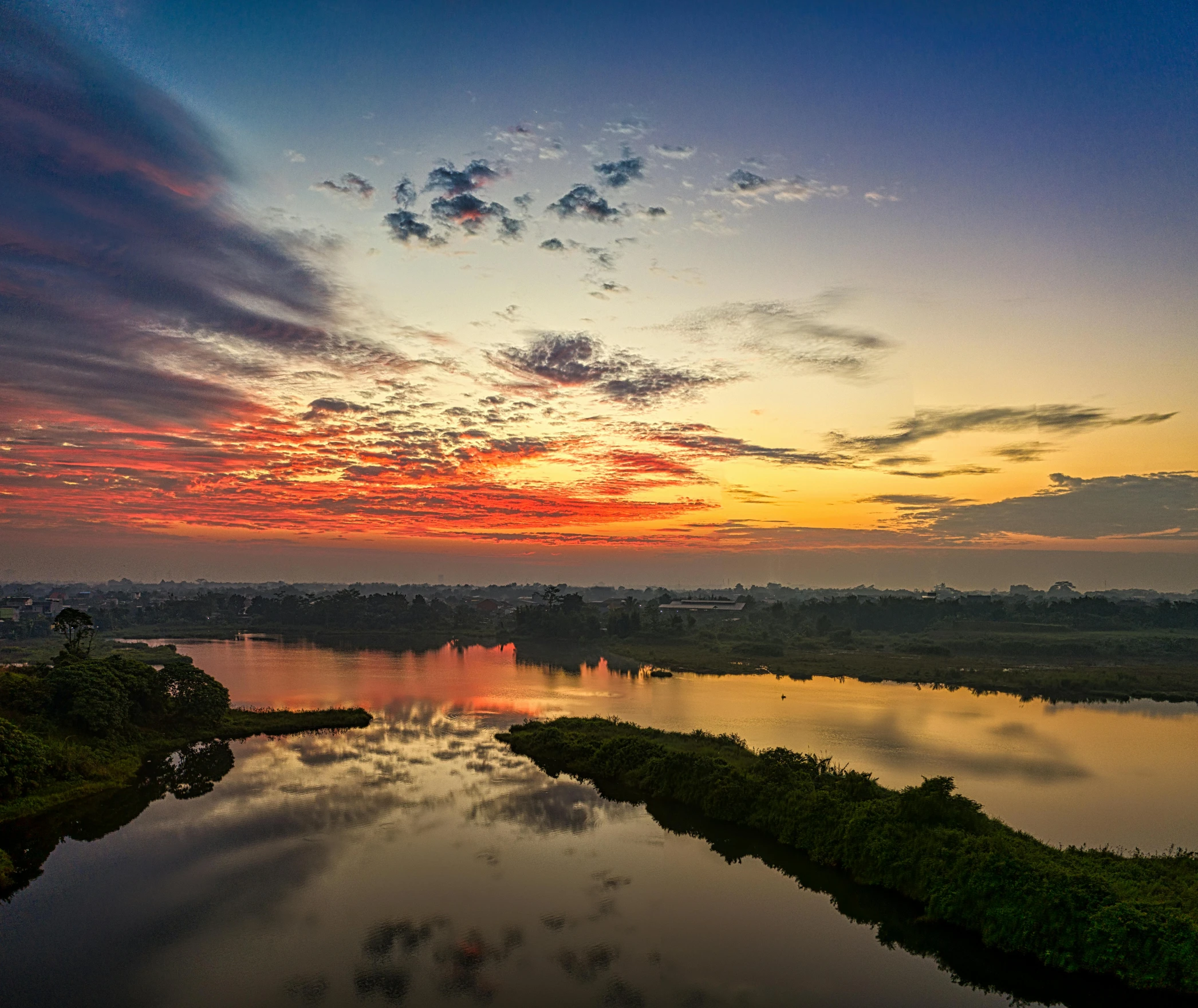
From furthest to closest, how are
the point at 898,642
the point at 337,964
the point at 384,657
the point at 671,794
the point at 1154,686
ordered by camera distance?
the point at 898,642 < the point at 384,657 < the point at 1154,686 < the point at 671,794 < the point at 337,964

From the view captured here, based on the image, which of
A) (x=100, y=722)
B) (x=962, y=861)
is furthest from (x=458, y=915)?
(x=100, y=722)

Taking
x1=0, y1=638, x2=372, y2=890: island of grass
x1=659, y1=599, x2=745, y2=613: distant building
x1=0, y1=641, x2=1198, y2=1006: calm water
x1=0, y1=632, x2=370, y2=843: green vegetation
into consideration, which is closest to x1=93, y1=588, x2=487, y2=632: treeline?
x1=659, y1=599, x2=745, y2=613: distant building

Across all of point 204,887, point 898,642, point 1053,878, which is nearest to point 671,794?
point 1053,878

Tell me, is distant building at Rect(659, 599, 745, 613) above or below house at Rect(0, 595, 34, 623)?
above

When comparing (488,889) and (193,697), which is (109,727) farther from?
(488,889)

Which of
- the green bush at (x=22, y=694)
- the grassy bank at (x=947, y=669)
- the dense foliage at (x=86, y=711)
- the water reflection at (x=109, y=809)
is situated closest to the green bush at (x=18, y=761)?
the dense foliage at (x=86, y=711)

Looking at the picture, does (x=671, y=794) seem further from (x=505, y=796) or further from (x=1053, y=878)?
(x=1053, y=878)

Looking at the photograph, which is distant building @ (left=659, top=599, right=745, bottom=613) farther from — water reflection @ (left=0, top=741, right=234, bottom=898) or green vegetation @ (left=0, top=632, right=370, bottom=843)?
water reflection @ (left=0, top=741, right=234, bottom=898)
